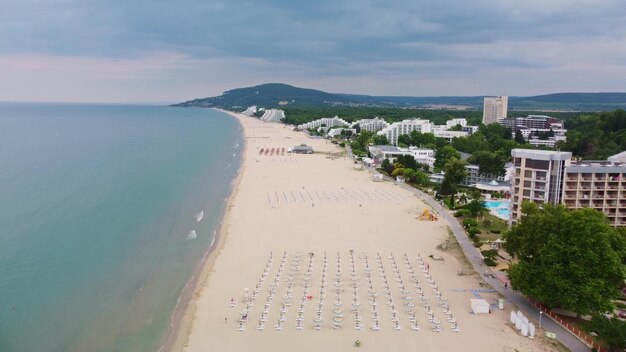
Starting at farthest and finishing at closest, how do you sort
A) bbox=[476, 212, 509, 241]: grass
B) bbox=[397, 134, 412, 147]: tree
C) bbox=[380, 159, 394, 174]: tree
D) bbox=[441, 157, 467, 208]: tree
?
1. bbox=[397, 134, 412, 147]: tree
2. bbox=[380, 159, 394, 174]: tree
3. bbox=[441, 157, 467, 208]: tree
4. bbox=[476, 212, 509, 241]: grass

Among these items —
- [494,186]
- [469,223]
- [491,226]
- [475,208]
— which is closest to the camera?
[469,223]

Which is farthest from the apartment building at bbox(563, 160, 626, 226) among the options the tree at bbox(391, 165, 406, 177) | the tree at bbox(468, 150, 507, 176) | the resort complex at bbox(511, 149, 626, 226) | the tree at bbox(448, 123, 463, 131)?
the tree at bbox(448, 123, 463, 131)

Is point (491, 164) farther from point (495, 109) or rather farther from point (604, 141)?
point (495, 109)

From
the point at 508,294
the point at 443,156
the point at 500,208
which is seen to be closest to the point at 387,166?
the point at 443,156

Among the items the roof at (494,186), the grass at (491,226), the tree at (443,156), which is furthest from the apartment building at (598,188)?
the tree at (443,156)

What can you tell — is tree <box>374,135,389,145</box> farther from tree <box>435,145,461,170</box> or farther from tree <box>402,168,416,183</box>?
tree <box>402,168,416,183</box>

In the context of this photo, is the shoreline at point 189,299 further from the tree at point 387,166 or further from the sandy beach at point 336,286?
the tree at point 387,166
